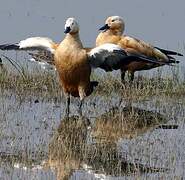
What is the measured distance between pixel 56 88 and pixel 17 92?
74 cm

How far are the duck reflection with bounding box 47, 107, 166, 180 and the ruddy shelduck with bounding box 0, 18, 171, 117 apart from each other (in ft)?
2.00

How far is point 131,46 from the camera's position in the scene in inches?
520

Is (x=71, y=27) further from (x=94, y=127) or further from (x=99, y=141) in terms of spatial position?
(x=99, y=141)

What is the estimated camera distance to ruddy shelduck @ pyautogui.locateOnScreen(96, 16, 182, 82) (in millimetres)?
13188

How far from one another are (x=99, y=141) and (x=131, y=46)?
4142 millimetres

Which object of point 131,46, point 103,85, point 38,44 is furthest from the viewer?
point 131,46

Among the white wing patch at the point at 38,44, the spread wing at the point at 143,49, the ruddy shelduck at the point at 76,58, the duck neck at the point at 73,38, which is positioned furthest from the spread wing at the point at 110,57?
the spread wing at the point at 143,49

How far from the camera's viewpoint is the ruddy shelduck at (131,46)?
43.3 ft

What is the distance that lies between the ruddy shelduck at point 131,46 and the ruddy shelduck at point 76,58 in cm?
115

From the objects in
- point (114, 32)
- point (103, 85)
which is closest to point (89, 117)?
point (103, 85)

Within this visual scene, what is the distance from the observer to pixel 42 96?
11773mm

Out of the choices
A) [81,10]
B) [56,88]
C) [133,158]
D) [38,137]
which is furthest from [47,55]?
[81,10]

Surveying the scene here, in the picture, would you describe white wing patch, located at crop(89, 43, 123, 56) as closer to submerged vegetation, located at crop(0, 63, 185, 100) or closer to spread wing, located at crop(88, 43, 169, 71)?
spread wing, located at crop(88, 43, 169, 71)

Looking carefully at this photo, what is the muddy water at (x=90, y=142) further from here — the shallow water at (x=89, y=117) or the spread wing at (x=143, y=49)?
the spread wing at (x=143, y=49)
